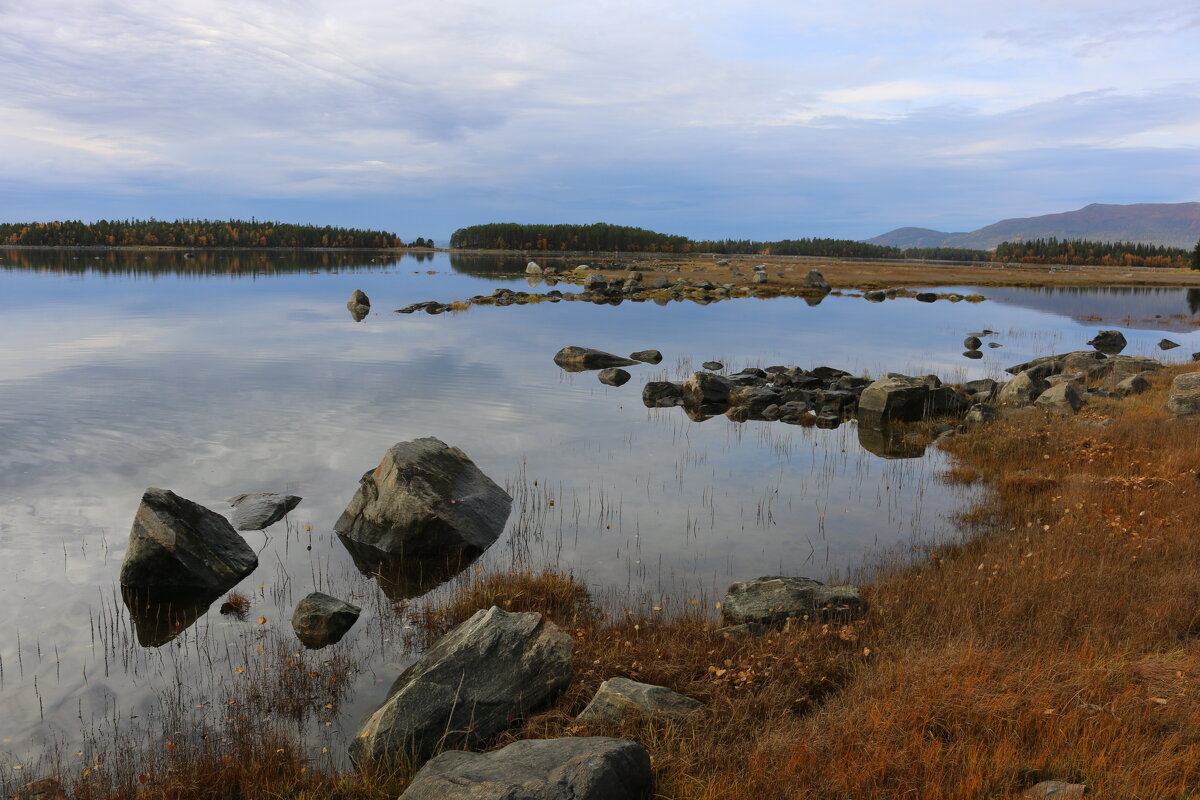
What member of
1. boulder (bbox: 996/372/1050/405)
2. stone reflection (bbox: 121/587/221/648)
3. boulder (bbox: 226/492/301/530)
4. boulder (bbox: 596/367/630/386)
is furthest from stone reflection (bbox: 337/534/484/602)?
boulder (bbox: 996/372/1050/405)

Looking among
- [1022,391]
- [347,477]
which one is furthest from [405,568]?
[1022,391]

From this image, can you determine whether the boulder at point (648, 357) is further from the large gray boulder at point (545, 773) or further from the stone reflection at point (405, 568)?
the large gray boulder at point (545, 773)

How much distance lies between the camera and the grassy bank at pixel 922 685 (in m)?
5.83

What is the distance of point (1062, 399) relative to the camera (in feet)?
73.2

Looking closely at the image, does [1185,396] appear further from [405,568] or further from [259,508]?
[259,508]

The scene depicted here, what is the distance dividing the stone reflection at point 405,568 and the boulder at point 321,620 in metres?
1.18

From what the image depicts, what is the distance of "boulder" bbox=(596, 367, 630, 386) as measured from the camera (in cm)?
3095

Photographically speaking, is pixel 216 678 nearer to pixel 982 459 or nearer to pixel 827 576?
pixel 827 576

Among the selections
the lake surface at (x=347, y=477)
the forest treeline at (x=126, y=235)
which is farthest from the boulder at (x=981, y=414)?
the forest treeline at (x=126, y=235)

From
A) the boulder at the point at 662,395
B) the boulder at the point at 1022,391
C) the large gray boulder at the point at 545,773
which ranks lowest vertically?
the large gray boulder at the point at 545,773

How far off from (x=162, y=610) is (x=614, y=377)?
71.0 ft

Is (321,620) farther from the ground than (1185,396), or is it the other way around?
(1185,396)

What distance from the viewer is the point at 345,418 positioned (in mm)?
24000

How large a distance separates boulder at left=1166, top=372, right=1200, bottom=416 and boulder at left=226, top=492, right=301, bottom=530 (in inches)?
859
